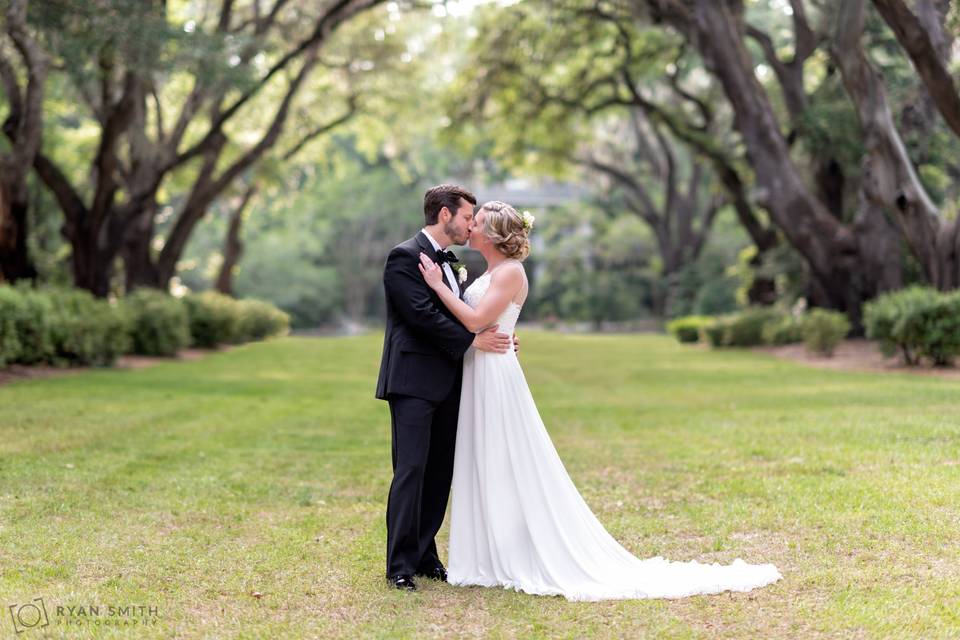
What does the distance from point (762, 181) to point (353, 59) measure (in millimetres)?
14397

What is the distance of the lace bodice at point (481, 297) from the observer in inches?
246

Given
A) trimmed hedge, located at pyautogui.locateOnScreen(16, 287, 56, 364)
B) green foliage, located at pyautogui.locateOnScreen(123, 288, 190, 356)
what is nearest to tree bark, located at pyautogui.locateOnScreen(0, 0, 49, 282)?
green foliage, located at pyautogui.locateOnScreen(123, 288, 190, 356)

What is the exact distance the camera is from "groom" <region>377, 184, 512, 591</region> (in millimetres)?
6074

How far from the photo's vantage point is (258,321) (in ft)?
126

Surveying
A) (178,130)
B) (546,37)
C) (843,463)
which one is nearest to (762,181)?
(546,37)

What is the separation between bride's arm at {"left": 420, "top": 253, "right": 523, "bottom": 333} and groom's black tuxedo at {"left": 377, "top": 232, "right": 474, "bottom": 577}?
53 millimetres

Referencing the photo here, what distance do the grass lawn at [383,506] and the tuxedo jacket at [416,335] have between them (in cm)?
111

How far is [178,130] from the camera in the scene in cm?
2664


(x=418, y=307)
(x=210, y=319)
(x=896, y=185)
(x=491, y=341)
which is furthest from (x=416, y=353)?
(x=210, y=319)

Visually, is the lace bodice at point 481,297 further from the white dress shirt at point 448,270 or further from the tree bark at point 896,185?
the tree bark at point 896,185

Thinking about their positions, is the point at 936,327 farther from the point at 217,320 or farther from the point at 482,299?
the point at 217,320

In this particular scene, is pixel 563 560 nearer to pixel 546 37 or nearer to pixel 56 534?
pixel 56 534

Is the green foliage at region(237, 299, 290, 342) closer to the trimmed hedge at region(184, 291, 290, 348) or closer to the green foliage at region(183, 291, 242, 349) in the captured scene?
the trimmed hedge at region(184, 291, 290, 348)

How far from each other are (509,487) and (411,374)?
0.83 m
